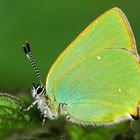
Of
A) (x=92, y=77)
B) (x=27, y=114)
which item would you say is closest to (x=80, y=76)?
(x=92, y=77)

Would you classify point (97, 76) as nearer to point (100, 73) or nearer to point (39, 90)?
point (100, 73)

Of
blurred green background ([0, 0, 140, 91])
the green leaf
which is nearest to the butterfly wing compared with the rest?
the green leaf

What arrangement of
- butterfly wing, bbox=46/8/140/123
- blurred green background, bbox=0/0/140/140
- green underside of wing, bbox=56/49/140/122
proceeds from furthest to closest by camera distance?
blurred green background, bbox=0/0/140/140 < green underside of wing, bbox=56/49/140/122 < butterfly wing, bbox=46/8/140/123

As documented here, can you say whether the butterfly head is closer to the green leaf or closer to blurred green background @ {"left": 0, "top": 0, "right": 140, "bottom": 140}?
the green leaf

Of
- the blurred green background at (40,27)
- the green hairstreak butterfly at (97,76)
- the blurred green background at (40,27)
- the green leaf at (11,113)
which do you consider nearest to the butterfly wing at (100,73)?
the green hairstreak butterfly at (97,76)

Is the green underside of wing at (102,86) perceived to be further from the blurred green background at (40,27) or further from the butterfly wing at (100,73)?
the blurred green background at (40,27)

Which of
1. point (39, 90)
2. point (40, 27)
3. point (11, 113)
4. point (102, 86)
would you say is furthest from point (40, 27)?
point (11, 113)

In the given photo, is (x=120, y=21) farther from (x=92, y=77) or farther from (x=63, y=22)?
(x=63, y=22)
